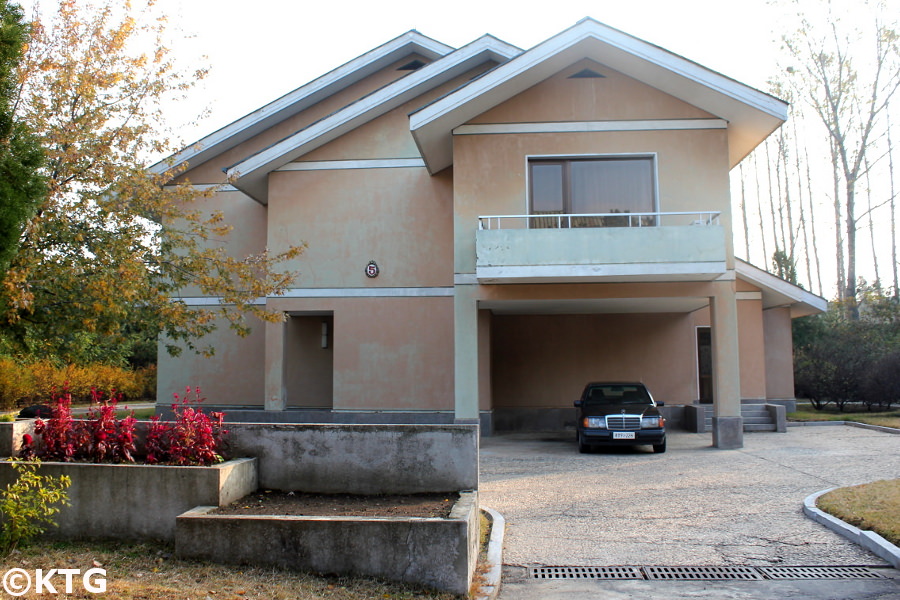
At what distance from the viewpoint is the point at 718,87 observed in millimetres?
14195

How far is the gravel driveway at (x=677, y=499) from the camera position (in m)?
7.06

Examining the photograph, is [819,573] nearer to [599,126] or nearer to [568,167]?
[568,167]

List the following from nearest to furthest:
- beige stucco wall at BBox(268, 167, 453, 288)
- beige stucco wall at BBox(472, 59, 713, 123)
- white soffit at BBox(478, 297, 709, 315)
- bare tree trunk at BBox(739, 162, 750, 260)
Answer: beige stucco wall at BBox(472, 59, 713, 123), white soffit at BBox(478, 297, 709, 315), beige stucco wall at BBox(268, 167, 453, 288), bare tree trunk at BBox(739, 162, 750, 260)

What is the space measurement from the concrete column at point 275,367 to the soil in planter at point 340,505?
9574mm

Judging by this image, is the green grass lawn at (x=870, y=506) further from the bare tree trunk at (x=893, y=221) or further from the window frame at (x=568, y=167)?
the bare tree trunk at (x=893, y=221)

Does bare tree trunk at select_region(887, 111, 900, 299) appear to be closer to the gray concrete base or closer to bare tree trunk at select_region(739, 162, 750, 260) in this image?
bare tree trunk at select_region(739, 162, 750, 260)

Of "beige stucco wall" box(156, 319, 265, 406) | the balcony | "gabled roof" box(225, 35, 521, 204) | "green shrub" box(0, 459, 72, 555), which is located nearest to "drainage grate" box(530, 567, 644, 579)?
"green shrub" box(0, 459, 72, 555)

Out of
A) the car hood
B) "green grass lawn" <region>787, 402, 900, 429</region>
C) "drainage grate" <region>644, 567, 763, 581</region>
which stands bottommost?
"drainage grate" <region>644, 567, 763, 581</region>

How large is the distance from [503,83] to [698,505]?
915 cm

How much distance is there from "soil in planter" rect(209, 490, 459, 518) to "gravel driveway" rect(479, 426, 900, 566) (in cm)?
94

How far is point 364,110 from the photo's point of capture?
17234 mm

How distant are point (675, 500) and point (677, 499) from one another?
2.8 inches

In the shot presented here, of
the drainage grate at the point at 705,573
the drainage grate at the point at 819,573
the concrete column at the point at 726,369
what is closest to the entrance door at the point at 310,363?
the concrete column at the point at 726,369

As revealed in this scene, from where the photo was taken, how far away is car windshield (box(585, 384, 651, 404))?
591 inches
